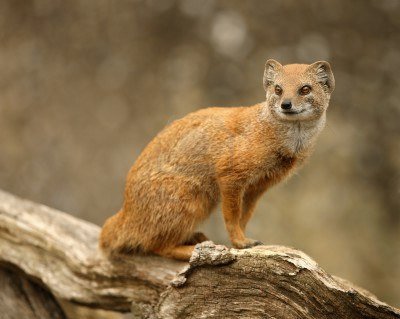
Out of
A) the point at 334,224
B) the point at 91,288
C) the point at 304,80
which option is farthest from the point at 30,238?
the point at 334,224

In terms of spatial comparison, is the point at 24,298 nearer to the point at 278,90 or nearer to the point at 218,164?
the point at 218,164

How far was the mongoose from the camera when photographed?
5223 mm

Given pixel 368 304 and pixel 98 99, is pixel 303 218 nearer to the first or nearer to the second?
pixel 98 99

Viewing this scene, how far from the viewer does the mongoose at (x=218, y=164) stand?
5.22 metres

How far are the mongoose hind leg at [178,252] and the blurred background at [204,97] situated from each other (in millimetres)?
3374

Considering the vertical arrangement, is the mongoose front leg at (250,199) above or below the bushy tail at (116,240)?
above

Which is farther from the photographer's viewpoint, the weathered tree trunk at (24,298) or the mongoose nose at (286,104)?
the weathered tree trunk at (24,298)

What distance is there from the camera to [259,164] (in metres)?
5.33

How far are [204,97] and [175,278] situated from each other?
4.84 metres

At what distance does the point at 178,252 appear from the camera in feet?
18.6

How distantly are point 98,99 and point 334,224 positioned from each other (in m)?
4.09

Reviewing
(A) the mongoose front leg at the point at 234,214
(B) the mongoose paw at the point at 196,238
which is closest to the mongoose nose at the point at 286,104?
(A) the mongoose front leg at the point at 234,214

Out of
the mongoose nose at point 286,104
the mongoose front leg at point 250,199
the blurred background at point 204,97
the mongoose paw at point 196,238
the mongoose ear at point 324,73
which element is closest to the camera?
the mongoose nose at point 286,104

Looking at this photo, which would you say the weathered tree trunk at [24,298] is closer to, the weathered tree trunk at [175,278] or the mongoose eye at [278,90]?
the weathered tree trunk at [175,278]
